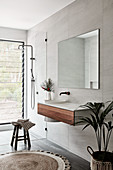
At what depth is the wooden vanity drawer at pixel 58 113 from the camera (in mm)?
2822

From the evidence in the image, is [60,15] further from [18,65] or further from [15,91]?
[15,91]

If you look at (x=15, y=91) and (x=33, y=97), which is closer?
(x=33, y=97)

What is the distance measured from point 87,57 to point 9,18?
2.25 meters

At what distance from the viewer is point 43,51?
15.1ft

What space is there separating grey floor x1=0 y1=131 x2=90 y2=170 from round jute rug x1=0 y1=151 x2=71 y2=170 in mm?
140

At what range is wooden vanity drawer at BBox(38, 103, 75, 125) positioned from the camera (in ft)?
9.26

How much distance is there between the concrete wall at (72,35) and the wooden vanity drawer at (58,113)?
459 mm

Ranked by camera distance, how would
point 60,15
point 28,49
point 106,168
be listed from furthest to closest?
point 28,49
point 60,15
point 106,168

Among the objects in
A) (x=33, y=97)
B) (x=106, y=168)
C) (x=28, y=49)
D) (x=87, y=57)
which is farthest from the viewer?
(x=28, y=49)

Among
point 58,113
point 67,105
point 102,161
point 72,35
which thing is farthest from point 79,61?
point 102,161

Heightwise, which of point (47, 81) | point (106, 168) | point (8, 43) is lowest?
point (106, 168)

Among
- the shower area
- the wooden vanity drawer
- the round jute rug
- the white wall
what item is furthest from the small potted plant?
the white wall

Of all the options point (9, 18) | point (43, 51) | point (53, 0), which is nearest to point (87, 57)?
point (53, 0)

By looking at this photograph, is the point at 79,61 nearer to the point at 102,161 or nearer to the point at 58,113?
the point at 58,113
